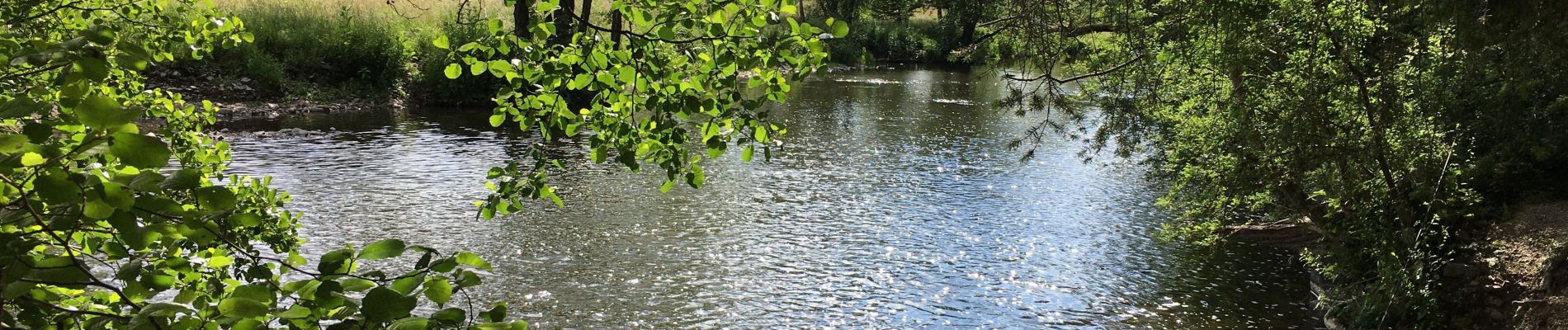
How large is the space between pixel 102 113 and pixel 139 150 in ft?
0.28

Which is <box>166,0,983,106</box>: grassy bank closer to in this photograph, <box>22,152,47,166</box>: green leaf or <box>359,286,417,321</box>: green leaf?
<box>359,286,417,321</box>: green leaf

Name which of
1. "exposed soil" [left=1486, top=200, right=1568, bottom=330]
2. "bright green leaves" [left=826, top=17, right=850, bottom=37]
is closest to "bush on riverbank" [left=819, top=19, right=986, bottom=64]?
"exposed soil" [left=1486, top=200, right=1568, bottom=330]

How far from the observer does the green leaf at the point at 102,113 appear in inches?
62.2

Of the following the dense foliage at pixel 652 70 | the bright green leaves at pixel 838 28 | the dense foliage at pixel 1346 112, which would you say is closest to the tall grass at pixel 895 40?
the dense foliage at pixel 1346 112

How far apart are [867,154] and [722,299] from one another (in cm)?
874

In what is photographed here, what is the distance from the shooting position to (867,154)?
18.0 metres

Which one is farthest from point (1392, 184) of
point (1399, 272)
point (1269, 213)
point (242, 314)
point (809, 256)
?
point (242, 314)

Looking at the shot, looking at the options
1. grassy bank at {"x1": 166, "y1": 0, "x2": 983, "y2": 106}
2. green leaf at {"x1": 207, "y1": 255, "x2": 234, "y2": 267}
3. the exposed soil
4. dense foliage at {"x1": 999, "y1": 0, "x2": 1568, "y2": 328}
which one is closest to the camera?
green leaf at {"x1": 207, "y1": 255, "x2": 234, "y2": 267}

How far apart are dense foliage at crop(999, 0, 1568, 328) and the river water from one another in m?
0.93

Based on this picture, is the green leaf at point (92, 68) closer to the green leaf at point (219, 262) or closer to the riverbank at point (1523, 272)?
the green leaf at point (219, 262)

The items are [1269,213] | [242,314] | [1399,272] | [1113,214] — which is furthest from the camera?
[1113,214]

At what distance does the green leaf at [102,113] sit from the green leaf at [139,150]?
0.03 metres

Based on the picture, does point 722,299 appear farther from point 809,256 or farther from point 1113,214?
point 1113,214

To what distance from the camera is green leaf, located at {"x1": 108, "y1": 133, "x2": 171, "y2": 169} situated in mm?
1582
